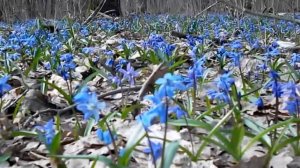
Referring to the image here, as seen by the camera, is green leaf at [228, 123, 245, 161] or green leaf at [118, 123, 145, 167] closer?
green leaf at [118, 123, 145, 167]

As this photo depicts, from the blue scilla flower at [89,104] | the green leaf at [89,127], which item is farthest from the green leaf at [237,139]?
the green leaf at [89,127]

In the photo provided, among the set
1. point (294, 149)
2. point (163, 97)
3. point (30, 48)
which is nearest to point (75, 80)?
point (30, 48)

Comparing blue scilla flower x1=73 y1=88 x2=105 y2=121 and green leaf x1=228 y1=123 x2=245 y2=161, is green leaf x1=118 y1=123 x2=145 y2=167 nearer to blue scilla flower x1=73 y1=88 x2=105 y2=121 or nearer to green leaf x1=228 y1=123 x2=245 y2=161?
blue scilla flower x1=73 y1=88 x2=105 y2=121

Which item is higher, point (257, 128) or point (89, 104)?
point (89, 104)

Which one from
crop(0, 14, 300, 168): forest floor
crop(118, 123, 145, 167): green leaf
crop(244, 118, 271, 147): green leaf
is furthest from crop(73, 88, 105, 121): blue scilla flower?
crop(244, 118, 271, 147): green leaf

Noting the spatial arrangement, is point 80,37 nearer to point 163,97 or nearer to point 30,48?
point 30,48

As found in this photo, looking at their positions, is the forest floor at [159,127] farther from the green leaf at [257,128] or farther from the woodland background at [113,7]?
the woodland background at [113,7]

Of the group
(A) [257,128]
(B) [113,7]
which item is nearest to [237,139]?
(A) [257,128]

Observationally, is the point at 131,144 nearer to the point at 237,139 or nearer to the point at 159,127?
the point at 237,139

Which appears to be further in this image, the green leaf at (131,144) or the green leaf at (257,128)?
the green leaf at (257,128)

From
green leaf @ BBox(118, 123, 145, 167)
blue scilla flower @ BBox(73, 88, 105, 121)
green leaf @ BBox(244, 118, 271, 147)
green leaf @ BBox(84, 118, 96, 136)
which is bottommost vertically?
green leaf @ BBox(84, 118, 96, 136)

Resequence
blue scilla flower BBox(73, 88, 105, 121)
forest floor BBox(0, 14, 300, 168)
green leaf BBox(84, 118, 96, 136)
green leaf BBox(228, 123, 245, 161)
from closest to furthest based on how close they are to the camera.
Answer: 1. blue scilla flower BBox(73, 88, 105, 121)
2. forest floor BBox(0, 14, 300, 168)
3. green leaf BBox(228, 123, 245, 161)
4. green leaf BBox(84, 118, 96, 136)

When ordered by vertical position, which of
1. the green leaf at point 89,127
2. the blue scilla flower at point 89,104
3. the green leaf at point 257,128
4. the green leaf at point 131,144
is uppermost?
the blue scilla flower at point 89,104
